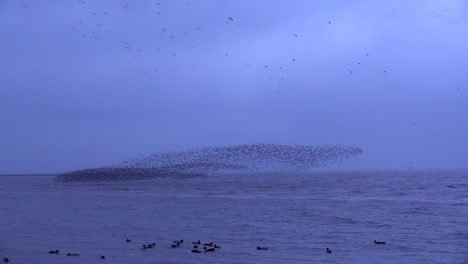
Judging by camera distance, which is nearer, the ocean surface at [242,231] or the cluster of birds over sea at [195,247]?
the ocean surface at [242,231]

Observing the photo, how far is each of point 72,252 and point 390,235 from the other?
13537 mm

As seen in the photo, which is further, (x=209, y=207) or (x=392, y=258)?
(x=209, y=207)

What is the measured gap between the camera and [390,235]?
2691cm

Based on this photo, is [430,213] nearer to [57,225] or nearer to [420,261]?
[420,261]

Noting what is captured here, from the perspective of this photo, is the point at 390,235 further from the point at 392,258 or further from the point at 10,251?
the point at 10,251

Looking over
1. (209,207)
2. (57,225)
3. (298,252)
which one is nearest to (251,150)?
(209,207)

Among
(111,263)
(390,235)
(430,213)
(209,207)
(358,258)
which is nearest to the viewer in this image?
(111,263)

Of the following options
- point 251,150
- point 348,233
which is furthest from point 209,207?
point 251,150

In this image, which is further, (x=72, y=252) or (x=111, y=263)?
(x=72, y=252)

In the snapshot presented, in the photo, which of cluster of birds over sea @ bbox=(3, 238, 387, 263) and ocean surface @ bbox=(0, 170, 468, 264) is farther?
cluster of birds over sea @ bbox=(3, 238, 387, 263)

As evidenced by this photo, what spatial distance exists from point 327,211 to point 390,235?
37.0ft

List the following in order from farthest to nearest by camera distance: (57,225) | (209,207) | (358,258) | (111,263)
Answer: (209,207)
(57,225)
(358,258)
(111,263)

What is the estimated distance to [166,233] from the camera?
2766 centimetres

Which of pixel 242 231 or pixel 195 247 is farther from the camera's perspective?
pixel 242 231
